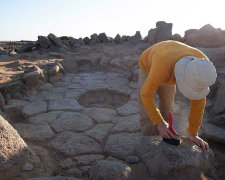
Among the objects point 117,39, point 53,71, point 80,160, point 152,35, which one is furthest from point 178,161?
point 117,39

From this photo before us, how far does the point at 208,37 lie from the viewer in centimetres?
629

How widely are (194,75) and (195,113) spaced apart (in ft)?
2.19

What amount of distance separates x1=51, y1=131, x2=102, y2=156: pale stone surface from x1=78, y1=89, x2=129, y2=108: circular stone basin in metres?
1.74

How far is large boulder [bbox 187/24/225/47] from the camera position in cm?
610

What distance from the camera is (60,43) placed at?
9.48 metres

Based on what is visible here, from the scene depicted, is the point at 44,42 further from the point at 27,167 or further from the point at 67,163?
the point at 27,167

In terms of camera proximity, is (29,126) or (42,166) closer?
(42,166)

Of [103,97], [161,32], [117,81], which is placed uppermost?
[161,32]

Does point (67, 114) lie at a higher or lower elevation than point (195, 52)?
lower

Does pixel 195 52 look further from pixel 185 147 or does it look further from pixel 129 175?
pixel 129 175

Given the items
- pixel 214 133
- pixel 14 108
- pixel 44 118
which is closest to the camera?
pixel 214 133

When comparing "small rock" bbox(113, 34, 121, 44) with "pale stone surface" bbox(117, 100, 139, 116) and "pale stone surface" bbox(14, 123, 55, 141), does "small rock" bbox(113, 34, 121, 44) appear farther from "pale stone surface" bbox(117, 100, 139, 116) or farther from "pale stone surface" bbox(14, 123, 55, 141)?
"pale stone surface" bbox(14, 123, 55, 141)

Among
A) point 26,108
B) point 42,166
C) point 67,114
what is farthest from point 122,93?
point 42,166

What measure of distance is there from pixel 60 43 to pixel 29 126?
6642 mm
